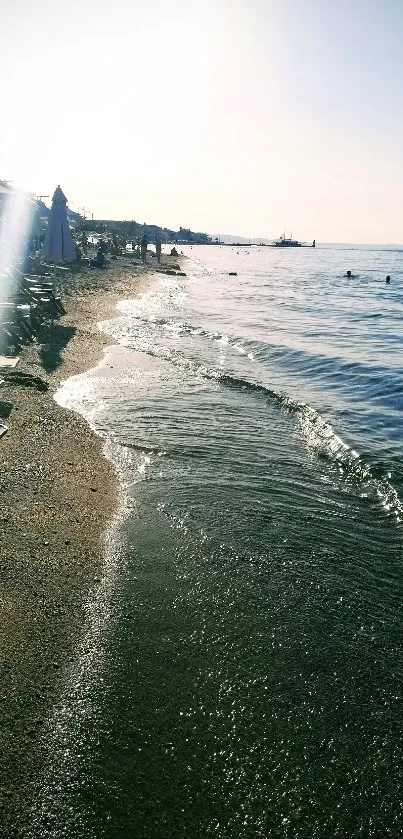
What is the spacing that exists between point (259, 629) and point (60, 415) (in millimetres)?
6923

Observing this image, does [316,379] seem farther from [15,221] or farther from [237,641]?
[15,221]

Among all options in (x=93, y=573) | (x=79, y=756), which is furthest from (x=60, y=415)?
(x=79, y=756)

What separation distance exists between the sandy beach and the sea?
0.54ft

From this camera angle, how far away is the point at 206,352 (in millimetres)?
19391

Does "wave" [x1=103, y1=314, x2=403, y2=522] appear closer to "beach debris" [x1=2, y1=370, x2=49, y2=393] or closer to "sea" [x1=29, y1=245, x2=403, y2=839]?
"sea" [x1=29, y1=245, x2=403, y2=839]

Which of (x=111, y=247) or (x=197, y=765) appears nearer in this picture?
(x=197, y=765)

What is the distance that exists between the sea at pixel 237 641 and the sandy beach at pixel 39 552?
0.16 m

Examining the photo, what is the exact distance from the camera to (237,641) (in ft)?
15.8

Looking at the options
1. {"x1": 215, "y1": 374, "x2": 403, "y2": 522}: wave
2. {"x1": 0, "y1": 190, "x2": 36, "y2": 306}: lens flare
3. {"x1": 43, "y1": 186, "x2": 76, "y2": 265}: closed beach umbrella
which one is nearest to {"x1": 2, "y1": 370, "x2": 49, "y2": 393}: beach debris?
{"x1": 215, "y1": 374, "x2": 403, "y2": 522}: wave

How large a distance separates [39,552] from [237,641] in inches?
96.8

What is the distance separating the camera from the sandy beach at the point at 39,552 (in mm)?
3846

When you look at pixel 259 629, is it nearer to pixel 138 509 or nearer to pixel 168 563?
pixel 168 563

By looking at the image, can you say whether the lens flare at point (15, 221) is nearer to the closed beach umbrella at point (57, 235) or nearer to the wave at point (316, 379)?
the closed beach umbrella at point (57, 235)


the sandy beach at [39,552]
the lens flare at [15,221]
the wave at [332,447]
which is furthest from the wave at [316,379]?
the lens flare at [15,221]
